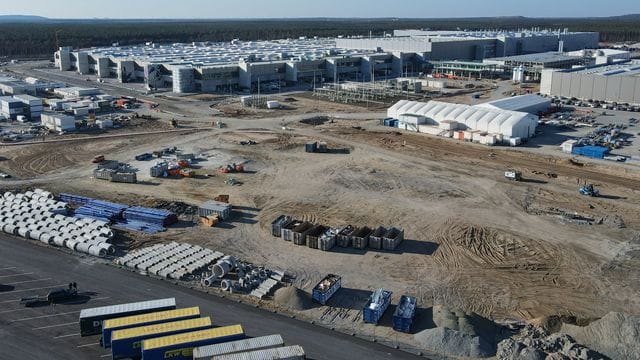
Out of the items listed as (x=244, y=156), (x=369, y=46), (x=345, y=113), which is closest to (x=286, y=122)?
(x=345, y=113)

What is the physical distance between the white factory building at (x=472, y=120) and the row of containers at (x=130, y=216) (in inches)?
1141

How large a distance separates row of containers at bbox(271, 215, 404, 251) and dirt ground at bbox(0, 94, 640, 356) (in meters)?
0.57

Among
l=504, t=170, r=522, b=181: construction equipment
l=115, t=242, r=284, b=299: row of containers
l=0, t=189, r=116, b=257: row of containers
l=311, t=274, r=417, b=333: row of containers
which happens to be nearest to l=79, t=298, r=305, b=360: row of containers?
l=115, t=242, r=284, b=299: row of containers

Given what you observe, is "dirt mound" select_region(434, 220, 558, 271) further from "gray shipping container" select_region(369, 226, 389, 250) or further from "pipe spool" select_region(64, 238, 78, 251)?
"pipe spool" select_region(64, 238, 78, 251)

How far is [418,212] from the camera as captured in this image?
33031mm

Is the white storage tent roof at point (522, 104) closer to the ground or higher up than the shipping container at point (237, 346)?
higher up

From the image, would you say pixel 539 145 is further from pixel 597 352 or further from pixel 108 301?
pixel 108 301

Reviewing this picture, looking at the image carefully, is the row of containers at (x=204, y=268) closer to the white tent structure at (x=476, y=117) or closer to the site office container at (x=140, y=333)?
the site office container at (x=140, y=333)

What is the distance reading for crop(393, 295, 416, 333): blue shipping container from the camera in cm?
2058

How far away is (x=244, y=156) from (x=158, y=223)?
15.2 m

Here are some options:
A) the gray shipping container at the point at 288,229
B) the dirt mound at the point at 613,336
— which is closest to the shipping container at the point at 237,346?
the gray shipping container at the point at 288,229

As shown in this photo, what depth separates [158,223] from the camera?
31.0 m

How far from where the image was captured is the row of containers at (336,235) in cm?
2795

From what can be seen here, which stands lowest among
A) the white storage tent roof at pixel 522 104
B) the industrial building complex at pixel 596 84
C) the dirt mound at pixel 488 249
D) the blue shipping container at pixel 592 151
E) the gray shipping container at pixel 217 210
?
the dirt mound at pixel 488 249
